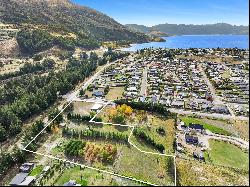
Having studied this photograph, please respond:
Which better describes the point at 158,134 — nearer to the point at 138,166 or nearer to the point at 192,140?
the point at 192,140

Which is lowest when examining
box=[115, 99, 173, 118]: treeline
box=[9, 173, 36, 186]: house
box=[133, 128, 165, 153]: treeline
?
box=[9, 173, 36, 186]: house

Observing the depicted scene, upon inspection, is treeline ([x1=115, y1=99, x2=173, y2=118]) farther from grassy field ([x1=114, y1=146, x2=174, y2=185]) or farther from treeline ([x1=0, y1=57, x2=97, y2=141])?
treeline ([x1=0, y1=57, x2=97, y2=141])

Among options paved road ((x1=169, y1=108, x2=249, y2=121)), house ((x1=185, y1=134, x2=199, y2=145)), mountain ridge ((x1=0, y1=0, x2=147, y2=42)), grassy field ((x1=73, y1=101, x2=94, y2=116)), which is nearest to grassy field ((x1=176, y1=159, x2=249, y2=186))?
house ((x1=185, y1=134, x2=199, y2=145))

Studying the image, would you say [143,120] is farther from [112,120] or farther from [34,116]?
[34,116]

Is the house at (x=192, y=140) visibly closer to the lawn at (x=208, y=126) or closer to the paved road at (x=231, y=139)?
the paved road at (x=231, y=139)

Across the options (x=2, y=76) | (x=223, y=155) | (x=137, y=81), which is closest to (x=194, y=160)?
(x=223, y=155)

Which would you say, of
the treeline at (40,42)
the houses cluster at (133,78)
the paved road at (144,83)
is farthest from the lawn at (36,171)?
the treeline at (40,42)
